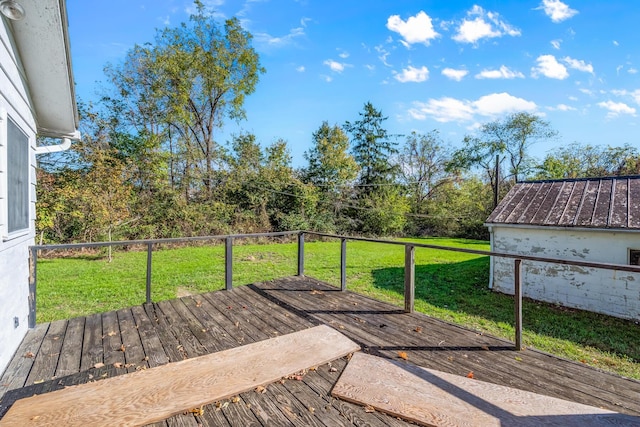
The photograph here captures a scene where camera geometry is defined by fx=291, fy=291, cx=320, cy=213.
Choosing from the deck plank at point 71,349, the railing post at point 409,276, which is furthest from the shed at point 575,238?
the deck plank at point 71,349

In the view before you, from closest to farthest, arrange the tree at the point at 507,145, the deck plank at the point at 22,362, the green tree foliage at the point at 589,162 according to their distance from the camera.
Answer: the deck plank at the point at 22,362 → the green tree foliage at the point at 589,162 → the tree at the point at 507,145

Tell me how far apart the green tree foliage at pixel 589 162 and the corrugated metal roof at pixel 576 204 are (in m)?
10.5

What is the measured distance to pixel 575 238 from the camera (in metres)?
6.60

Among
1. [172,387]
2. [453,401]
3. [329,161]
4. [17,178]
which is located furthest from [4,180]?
[329,161]

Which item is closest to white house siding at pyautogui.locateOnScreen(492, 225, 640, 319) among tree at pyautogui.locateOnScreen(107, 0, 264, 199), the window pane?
the window pane

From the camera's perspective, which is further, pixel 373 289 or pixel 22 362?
pixel 373 289

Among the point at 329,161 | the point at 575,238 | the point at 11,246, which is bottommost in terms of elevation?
the point at 575,238

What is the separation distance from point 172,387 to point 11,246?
1.98 meters

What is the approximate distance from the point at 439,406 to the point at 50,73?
456 cm

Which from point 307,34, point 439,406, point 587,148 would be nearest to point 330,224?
point 307,34

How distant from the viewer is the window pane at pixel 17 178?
2.50 meters

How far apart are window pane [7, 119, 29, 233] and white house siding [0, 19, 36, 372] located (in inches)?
3.6

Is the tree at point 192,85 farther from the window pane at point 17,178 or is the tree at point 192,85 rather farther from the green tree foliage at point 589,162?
the green tree foliage at point 589,162

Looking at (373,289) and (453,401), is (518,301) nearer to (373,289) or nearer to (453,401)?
(453,401)
